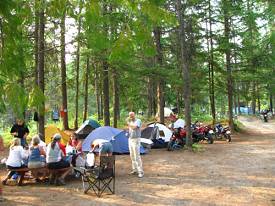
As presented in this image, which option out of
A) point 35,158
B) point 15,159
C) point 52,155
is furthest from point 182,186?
point 15,159

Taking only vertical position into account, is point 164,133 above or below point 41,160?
above

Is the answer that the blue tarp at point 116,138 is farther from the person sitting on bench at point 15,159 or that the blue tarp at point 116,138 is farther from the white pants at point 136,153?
the person sitting on bench at point 15,159

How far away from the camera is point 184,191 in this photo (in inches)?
353

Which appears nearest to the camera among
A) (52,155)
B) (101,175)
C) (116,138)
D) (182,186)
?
(101,175)

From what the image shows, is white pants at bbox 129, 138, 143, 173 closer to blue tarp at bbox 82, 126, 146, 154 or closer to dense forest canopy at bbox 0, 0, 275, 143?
dense forest canopy at bbox 0, 0, 275, 143

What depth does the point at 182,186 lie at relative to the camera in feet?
31.1

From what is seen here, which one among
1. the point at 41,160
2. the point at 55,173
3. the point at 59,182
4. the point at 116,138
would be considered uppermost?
the point at 116,138

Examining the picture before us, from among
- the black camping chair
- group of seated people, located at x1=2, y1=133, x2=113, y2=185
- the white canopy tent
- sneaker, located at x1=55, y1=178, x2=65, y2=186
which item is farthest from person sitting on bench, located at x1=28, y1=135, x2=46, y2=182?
the white canopy tent

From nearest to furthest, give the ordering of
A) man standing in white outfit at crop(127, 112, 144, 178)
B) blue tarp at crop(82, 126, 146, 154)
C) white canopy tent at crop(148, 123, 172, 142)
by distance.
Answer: man standing in white outfit at crop(127, 112, 144, 178), blue tarp at crop(82, 126, 146, 154), white canopy tent at crop(148, 123, 172, 142)

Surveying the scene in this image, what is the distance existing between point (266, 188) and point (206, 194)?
4.93 ft

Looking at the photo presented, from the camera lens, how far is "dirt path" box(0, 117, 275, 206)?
825cm

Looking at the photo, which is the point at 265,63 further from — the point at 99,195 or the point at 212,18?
the point at 99,195

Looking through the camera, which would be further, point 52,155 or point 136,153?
point 136,153

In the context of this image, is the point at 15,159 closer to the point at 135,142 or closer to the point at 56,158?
the point at 56,158
